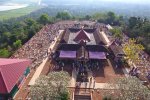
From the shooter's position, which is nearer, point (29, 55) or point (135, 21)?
point (29, 55)

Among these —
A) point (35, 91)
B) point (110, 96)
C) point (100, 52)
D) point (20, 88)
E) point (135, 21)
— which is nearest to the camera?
point (35, 91)

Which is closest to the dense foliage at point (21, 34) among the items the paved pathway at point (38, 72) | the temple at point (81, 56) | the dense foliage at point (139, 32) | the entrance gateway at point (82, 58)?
the paved pathway at point (38, 72)

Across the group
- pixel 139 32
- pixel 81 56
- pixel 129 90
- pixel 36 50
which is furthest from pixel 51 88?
pixel 139 32

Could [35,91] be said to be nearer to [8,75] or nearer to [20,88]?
[8,75]

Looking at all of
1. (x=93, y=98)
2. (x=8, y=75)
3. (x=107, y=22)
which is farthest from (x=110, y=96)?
(x=107, y=22)

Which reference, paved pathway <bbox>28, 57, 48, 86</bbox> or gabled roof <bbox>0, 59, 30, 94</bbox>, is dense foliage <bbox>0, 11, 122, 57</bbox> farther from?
gabled roof <bbox>0, 59, 30, 94</bbox>

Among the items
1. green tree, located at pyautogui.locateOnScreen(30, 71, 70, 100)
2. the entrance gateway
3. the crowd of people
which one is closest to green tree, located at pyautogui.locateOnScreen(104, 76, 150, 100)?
green tree, located at pyautogui.locateOnScreen(30, 71, 70, 100)
